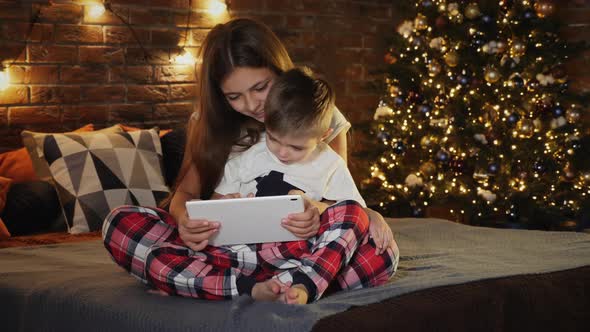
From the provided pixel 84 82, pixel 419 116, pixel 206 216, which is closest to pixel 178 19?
pixel 84 82

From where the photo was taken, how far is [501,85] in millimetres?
4133

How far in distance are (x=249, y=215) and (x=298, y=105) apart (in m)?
0.33

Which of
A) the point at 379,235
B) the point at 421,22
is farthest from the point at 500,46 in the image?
the point at 379,235

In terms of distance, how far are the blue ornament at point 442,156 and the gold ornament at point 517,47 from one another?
22.2 inches

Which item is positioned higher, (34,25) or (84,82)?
(34,25)

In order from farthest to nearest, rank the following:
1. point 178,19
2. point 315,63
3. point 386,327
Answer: point 315,63 → point 178,19 → point 386,327

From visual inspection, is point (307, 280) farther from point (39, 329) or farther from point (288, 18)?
point (288, 18)

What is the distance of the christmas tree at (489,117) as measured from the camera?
4.05m

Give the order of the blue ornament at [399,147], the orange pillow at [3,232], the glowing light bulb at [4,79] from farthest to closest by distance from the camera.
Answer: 1. the blue ornament at [399,147]
2. the glowing light bulb at [4,79]
3. the orange pillow at [3,232]

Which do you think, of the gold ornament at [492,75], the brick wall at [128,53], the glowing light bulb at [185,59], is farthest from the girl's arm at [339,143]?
the gold ornament at [492,75]

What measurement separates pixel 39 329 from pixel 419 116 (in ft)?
8.84

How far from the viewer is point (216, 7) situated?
410 cm

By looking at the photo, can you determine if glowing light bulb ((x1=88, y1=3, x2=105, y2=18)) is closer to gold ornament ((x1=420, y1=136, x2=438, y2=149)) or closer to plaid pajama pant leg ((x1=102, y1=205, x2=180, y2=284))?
gold ornament ((x1=420, y1=136, x2=438, y2=149))

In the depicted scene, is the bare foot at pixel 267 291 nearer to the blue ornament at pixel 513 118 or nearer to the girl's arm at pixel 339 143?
the girl's arm at pixel 339 143
